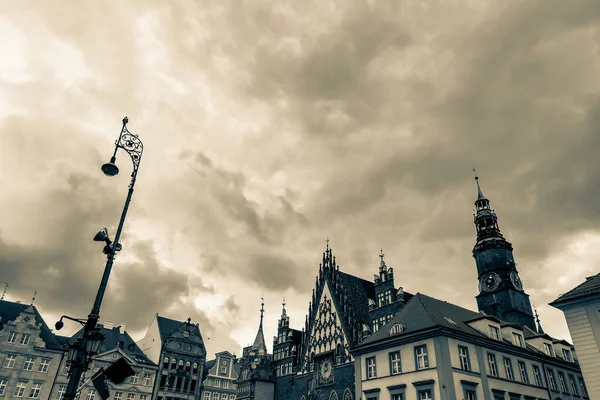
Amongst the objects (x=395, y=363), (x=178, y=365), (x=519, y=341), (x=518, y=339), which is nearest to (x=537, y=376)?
(x=519, y=341)

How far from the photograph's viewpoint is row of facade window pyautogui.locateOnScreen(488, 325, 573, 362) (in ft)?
134

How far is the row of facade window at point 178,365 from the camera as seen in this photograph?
6906cm

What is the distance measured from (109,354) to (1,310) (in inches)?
654

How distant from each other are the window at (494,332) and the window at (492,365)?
2197 millimetres

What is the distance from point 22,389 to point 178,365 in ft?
73.6

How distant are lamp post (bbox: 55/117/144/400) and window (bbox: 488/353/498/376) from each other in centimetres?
3523

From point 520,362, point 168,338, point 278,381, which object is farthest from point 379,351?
point 168,338

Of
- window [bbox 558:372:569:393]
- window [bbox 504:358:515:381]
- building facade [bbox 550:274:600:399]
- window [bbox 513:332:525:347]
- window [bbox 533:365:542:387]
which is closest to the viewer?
building facade [bbox 550:274:600:399]

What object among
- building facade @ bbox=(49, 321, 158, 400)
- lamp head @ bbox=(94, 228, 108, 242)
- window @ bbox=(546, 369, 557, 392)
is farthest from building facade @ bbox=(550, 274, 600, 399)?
building facade @ bbox=(49, 321, 158, 400)

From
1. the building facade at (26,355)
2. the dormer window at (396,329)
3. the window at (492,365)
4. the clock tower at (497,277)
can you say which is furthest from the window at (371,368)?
the building facade at (26,355)

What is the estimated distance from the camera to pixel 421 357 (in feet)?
119

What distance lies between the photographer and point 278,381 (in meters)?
60.5

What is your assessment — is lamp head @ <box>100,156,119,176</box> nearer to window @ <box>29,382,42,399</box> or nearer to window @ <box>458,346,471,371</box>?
window @ <box>458,346,471,371</box>

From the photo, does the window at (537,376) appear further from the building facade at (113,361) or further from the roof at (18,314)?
the roof at (18,314)
